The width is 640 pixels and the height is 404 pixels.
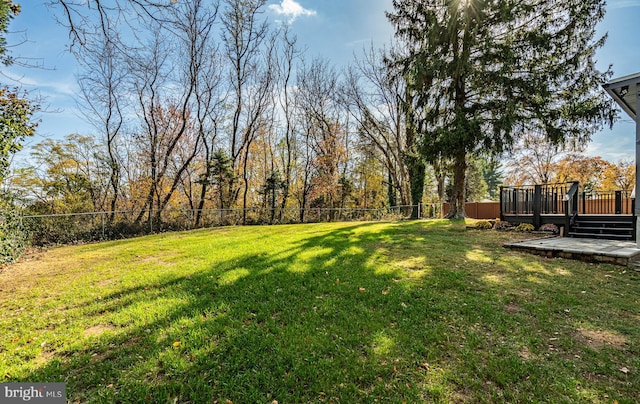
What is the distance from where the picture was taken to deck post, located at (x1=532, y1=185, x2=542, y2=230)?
27.0 feet

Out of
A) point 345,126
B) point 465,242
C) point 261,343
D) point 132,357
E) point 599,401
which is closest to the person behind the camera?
point 599,401

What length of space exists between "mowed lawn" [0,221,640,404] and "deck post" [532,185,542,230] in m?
3.74

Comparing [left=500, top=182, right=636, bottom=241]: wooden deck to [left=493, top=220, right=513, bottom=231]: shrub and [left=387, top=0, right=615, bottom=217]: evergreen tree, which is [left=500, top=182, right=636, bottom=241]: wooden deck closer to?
[left=493, top=220, right=513, bottom=231]: shrub

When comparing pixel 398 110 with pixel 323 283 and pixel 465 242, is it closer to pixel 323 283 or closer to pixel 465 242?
pixel 465 242

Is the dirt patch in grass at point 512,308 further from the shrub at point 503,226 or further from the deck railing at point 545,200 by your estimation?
the deck railing at point 545,200

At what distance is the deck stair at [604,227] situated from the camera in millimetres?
6777

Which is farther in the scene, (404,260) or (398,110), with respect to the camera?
(398,110)

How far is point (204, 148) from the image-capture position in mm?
16812

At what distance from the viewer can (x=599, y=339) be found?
2613mm

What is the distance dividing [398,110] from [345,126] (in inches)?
163

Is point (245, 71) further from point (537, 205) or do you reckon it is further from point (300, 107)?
point (537, 205)

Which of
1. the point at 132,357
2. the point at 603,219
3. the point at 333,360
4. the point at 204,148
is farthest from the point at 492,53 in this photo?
the point at 204,148

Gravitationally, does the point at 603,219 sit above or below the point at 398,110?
below

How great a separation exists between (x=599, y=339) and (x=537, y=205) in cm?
704
